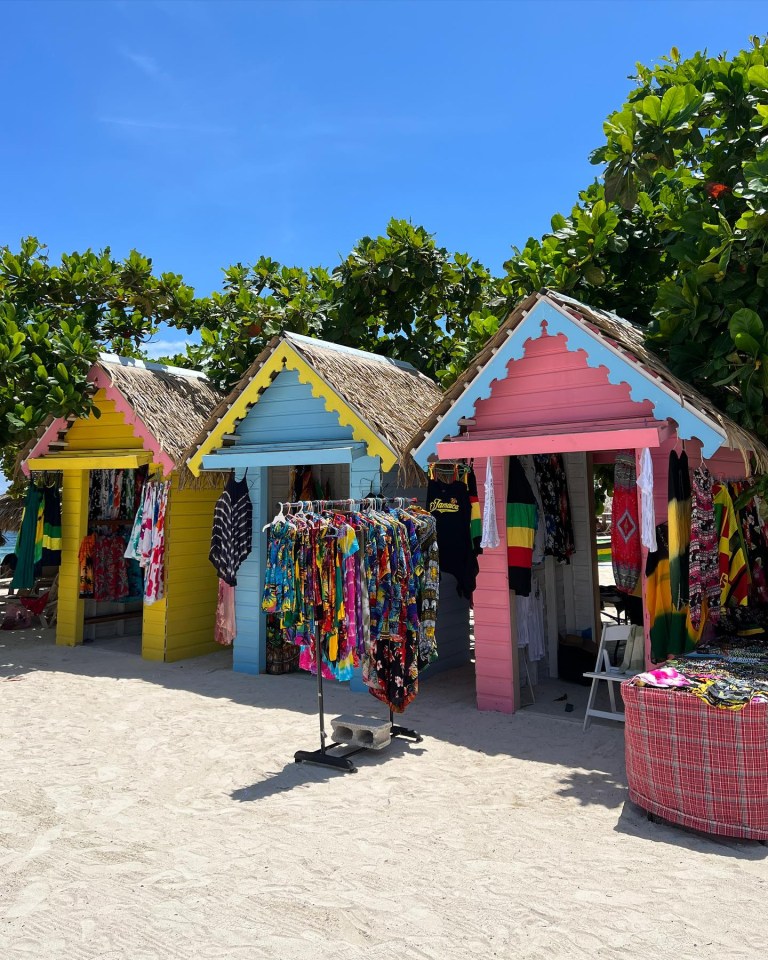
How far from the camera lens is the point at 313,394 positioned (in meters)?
9.86

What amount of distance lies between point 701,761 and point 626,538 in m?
2.98

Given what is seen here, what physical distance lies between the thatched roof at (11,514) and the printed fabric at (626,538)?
1371 centimetres

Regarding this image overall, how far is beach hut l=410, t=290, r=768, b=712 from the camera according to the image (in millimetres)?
7117

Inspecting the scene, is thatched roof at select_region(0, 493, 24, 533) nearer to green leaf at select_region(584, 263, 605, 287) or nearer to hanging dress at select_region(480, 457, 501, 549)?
hanging dress at select_region(480, 457, 501, 549)

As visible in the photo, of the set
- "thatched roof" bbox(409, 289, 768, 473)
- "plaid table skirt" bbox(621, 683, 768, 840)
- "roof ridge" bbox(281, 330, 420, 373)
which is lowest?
"plaid table skirt" bbox(621, 683, 768, 840)

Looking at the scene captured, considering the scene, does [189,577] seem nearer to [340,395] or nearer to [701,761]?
[340,395]

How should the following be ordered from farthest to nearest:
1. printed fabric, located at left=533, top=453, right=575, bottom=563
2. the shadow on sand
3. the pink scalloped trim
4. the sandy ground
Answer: the pink scalloped trim, printed fabric, located at left=533, top=453, right=575, bottom=563, the shadow on sand, the sandy ground

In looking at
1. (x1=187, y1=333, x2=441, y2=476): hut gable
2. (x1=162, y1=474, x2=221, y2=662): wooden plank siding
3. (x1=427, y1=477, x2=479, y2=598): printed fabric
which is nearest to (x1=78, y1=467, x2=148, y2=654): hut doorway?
(x1=162, y1=474, x2=221, y2=662): wooden plank siding

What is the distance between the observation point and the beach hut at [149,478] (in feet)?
38.7

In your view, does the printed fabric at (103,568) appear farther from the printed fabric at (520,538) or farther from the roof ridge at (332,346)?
the printed fabric at (520,538)

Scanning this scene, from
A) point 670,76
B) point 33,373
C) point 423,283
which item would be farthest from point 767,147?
point 33,373

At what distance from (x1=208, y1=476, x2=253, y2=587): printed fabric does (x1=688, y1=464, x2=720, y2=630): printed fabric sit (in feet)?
19.6

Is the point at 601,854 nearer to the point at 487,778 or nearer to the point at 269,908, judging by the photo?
the point at 487,778

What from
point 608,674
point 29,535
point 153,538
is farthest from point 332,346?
point 29,535
